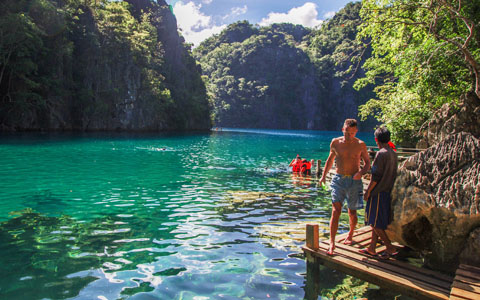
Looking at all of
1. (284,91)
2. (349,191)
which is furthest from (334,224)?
(284,91)

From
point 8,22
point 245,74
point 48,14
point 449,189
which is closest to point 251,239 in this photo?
point 449,189

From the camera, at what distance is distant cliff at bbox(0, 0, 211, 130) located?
44.1 meters

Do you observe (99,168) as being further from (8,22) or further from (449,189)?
(8,22)

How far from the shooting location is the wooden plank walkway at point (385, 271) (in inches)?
177

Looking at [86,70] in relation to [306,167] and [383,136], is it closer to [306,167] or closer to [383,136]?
[306,167]

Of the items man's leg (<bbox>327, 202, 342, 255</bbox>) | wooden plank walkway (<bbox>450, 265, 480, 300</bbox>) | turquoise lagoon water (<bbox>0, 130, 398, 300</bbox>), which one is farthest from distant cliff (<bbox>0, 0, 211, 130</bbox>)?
wooden plank walkway (<bbox>450, 265, 480, 300</bbox>)

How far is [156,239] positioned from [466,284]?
5889mm

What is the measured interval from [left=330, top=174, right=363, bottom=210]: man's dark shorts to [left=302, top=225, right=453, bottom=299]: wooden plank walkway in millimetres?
776

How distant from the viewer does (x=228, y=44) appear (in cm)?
18500

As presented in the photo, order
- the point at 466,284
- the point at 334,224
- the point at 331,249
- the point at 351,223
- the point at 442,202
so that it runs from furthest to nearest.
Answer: the point at 351,223, the point at 334,224, the point at 331,249, the point at 442,202, the point at 466,284

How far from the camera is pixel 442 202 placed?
529 cm

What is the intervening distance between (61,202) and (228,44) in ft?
604

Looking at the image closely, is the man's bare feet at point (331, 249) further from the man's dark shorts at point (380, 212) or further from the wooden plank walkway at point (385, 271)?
the man's dark shorts at point (380, 212)

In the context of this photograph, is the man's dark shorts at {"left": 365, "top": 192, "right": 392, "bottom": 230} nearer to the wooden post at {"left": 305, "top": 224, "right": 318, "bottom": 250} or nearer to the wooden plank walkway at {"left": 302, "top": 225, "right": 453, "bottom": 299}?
the wooden plank walkway at {"left": 302, "top": 225, "right": 453, "bottom": 299}
